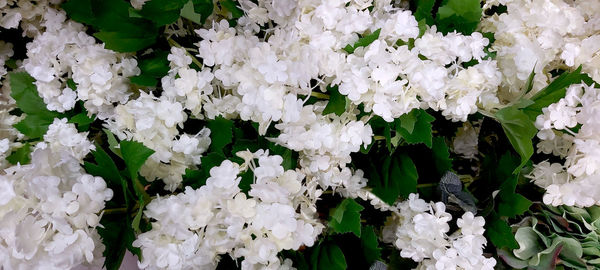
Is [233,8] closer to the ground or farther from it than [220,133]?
farther from it

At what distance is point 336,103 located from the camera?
574 millimetres

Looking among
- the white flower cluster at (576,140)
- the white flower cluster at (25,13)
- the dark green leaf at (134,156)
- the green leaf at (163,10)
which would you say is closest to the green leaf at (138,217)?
the dark green leaf at (134,156)

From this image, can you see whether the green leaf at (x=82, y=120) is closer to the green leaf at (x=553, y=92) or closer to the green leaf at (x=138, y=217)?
the green leaf at (x=138, y=217)

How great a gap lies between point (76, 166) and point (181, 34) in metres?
0.24

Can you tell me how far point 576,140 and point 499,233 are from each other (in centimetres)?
15

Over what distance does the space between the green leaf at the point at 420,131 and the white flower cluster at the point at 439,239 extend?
9cm

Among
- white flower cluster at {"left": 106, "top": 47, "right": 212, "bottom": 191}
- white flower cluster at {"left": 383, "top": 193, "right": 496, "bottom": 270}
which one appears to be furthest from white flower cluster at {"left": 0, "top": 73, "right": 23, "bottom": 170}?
white flower cluster at {"left": 383, "top": 193, "right": 496, "bottom": 270}

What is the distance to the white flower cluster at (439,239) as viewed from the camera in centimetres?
59

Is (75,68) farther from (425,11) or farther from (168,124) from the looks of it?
(425,11)

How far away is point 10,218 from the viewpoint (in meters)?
0.47

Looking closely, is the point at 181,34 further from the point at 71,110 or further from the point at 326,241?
the point at 326,241

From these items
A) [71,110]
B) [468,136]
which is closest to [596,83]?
[468,136]

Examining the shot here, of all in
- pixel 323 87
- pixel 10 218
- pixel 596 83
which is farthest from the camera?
pixel 596 83

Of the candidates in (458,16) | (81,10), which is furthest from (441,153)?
(81,10)
